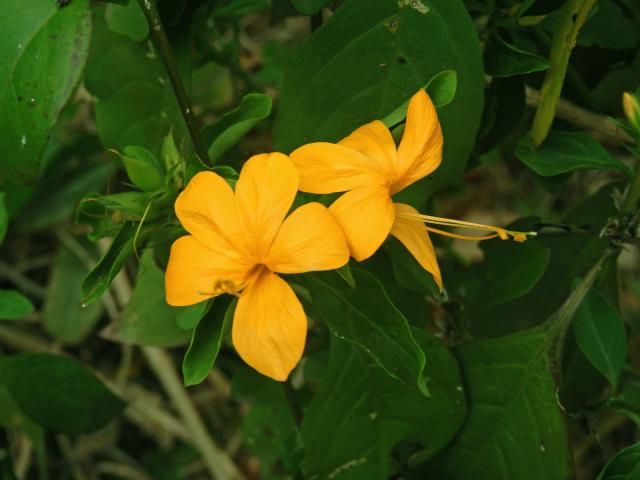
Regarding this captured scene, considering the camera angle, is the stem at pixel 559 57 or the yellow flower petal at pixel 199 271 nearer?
the yellow flower petal at pixel 199 271

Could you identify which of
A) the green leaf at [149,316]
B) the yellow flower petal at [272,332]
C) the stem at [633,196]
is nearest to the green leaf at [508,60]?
the stem at [633,196]

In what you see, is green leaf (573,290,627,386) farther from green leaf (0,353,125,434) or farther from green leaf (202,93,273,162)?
green leaf (0,353,125,434)

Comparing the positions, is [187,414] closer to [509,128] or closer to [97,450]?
[97,450]

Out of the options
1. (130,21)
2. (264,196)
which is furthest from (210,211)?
(130,21)

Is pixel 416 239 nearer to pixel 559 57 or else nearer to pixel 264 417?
pixel 559 57

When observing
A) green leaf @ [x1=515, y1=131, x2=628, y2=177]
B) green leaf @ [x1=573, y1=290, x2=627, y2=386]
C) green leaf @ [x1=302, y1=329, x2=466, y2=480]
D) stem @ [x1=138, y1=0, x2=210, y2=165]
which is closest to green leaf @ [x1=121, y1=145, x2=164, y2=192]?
stem @ [x1=138, y1=0, x2=210, y2=165]

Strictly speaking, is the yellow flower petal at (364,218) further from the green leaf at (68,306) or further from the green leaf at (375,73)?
the green leaf at (68,306)

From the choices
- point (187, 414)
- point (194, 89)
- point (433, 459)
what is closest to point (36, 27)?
point (433, 459)
